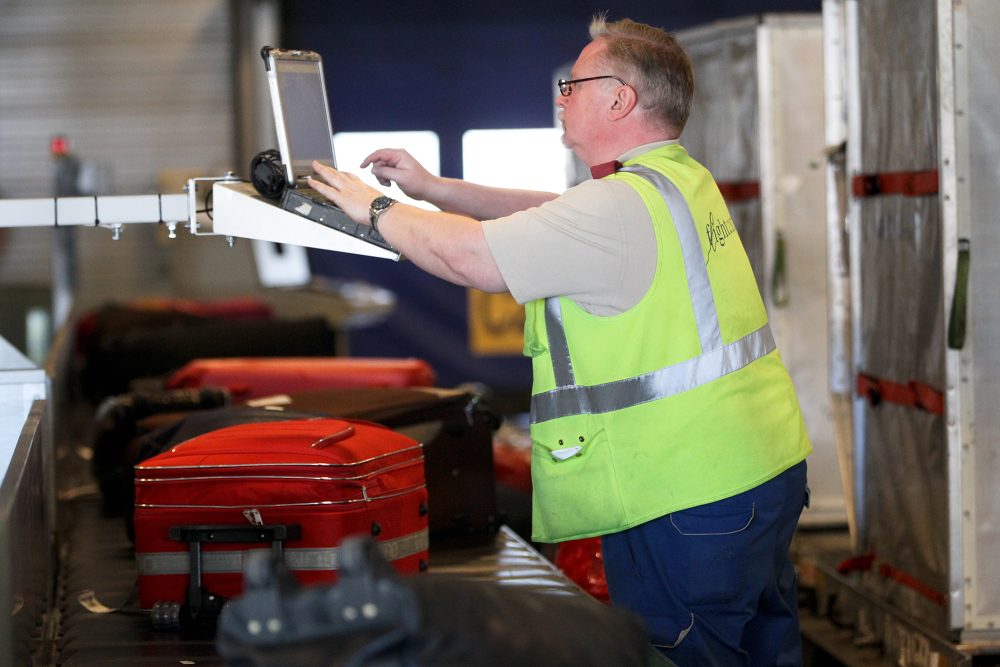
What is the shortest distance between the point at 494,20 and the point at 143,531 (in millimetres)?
9029

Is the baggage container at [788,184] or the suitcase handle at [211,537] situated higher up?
the baggage container at [788,184]

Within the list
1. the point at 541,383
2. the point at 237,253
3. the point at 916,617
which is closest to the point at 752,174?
the point at 916,617

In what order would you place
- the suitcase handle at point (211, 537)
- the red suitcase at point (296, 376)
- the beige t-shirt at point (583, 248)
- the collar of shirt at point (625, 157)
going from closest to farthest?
1. the beige t-shirt at point (583, 248)
2. the collar of shirt at point (625, 157)
3. the suitcase handle at point (211, 537)
4. the red suitcase at point (296, 376)

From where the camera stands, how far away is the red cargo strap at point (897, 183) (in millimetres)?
3588

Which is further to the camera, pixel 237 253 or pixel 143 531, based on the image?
pixel 237 253

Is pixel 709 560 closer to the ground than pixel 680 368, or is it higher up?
closer to the ground

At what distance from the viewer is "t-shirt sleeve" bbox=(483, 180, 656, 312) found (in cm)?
219

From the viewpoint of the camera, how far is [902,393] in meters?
3.92

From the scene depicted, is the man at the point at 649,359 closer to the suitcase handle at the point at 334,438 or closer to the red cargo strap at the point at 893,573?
the suitcase handle at the point at 334,438

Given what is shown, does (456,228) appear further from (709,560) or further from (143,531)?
(143,531)

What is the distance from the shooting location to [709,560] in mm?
2334

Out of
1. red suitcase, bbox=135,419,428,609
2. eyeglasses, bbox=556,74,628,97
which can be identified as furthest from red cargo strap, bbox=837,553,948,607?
eyeglasses, bbox=556,74,628,97

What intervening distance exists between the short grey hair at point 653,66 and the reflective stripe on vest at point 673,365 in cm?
14

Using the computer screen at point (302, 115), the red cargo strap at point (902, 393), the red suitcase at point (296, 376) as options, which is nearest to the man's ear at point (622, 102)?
the computer screen at point (302, 115)
